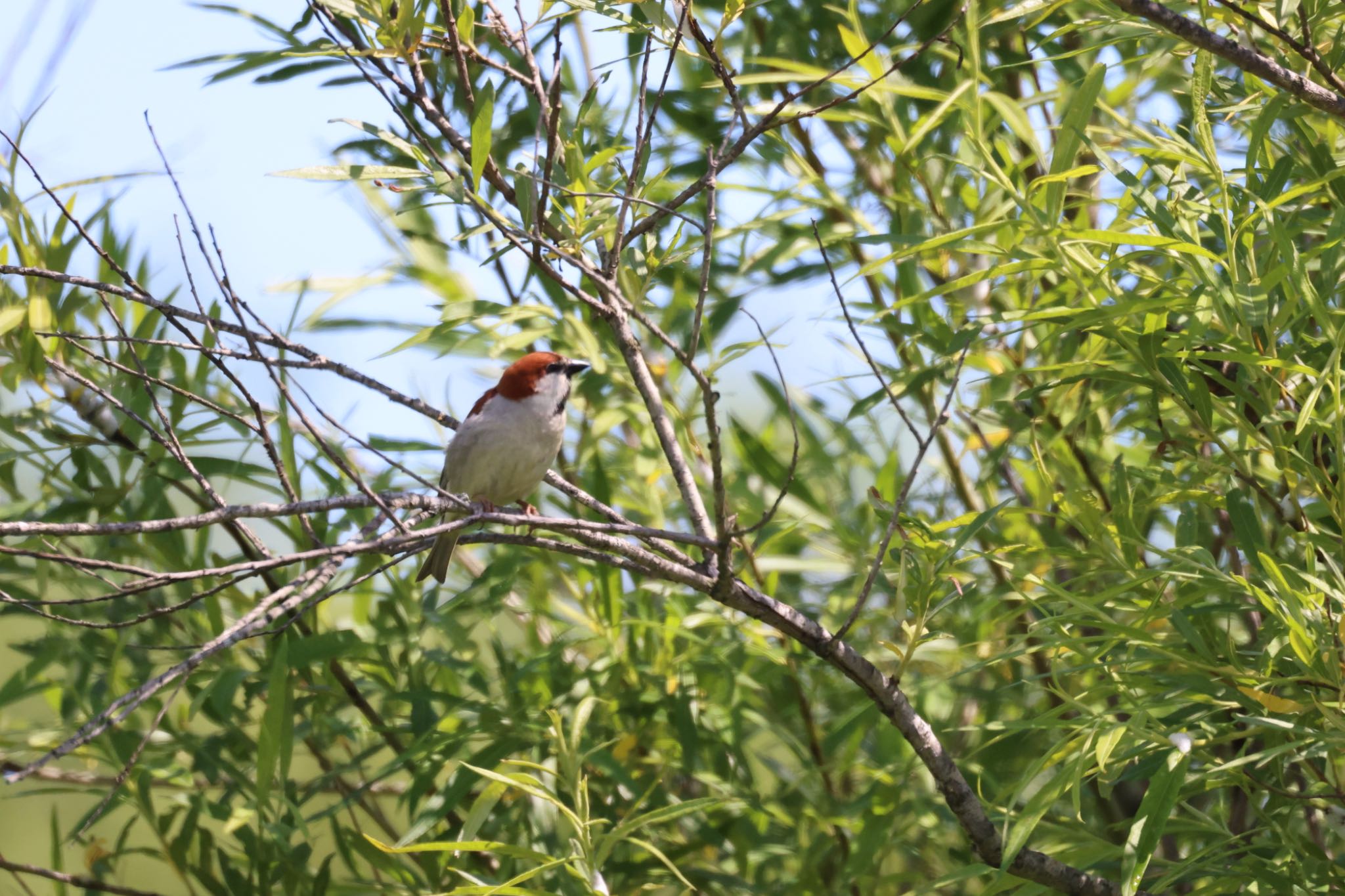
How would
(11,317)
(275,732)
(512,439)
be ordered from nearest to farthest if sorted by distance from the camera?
(275,732), (11,317), (512,439)

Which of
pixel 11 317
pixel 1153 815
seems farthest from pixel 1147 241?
pixel 11 317

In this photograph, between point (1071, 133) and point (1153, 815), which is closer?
point (1153, 815)

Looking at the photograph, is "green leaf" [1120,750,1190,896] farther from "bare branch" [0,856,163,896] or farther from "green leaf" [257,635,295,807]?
"bare branch" [0,856,163,896]

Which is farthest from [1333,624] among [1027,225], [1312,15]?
[1312,15]

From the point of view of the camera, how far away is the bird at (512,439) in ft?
10.8

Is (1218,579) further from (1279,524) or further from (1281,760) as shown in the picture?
(1279,524)

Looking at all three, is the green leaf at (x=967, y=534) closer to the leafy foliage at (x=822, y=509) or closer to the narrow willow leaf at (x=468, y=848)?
the leafy foliage at (x=822, y=509)

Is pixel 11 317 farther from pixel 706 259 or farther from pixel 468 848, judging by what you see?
pixel 706 259

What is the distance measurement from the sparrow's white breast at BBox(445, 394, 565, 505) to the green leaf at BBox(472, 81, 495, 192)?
1.53 m

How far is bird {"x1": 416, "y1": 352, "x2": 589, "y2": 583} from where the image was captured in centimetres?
331

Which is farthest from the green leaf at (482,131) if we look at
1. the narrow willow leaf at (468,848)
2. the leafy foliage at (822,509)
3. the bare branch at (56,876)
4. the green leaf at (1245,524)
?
the bare branch at (56,876)

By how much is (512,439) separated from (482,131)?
1690 millimetres

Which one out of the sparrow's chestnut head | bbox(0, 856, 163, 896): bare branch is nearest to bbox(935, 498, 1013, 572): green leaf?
the sparrow's chestnut head

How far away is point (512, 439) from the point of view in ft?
11.0
